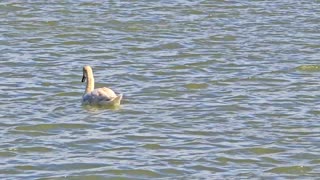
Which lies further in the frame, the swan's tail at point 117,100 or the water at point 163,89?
the swan's tail at point 117,100

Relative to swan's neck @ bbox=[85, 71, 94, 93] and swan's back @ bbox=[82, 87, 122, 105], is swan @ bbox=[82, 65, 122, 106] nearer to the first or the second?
swan's back @ bbox=[82, 87, 122, 105]

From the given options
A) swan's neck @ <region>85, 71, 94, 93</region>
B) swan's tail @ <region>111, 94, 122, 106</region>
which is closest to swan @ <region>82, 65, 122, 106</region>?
swan's tail @ <region>111, 94, 122, 106</region>

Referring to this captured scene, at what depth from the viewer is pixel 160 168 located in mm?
12336

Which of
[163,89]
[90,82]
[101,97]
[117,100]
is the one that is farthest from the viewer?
[163,89]

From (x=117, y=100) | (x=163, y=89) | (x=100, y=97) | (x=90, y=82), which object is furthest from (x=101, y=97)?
(x=163, y=89)

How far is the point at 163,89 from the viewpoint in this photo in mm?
16656

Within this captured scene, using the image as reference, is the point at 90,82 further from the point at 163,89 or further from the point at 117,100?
the point at 117,100

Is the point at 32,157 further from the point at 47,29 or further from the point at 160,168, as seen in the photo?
the point at 47,29

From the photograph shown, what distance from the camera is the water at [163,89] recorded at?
41.6ft

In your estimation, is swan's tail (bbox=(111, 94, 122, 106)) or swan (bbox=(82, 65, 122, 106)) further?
swan (bbox=(82, 65, 122, 106))

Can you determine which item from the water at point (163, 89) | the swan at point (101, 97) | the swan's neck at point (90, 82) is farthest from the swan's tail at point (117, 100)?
the swan's neck at point (90, 82)

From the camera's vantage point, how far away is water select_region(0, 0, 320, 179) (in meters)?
12.7

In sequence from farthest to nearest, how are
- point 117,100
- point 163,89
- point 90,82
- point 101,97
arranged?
point 163,89, point 90,82, point 101,97, point 117,100

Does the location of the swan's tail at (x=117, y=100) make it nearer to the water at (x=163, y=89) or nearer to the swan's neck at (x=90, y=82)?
the water at (x=163, y=89)
